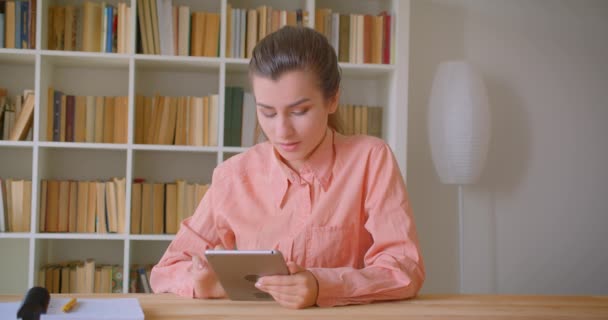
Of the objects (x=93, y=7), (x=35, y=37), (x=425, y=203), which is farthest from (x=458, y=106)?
(x=35, y=37)

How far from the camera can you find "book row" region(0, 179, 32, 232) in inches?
124

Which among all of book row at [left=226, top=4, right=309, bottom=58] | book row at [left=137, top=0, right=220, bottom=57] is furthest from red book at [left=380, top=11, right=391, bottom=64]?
book row at [left=137, top=0, right=220, bottom=57]

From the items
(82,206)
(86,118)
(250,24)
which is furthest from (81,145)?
(250,24)

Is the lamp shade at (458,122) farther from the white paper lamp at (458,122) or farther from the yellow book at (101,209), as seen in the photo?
the yellow book at (101,209)

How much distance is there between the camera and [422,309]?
1.33 m

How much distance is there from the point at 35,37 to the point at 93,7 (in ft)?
0.99

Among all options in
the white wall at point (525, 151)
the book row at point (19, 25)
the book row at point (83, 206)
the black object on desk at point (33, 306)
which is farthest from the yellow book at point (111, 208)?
the black object on desk at point (33, 306)

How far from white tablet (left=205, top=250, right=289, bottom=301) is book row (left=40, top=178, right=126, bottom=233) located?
2.01 metres

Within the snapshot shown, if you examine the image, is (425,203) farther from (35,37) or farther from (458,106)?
(35,37)

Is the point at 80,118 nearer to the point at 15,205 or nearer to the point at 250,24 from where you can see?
Answer: the point at 15,205

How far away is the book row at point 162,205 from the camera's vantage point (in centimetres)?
323

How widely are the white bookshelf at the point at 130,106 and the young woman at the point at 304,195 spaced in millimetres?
1545

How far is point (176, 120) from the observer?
332 cm

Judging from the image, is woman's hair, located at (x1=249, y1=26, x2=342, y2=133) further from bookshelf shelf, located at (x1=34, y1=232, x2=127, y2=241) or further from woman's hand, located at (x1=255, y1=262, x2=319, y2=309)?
bookshelf shelf, located at (x1=34, y1=232, x2=127, y2=241)
